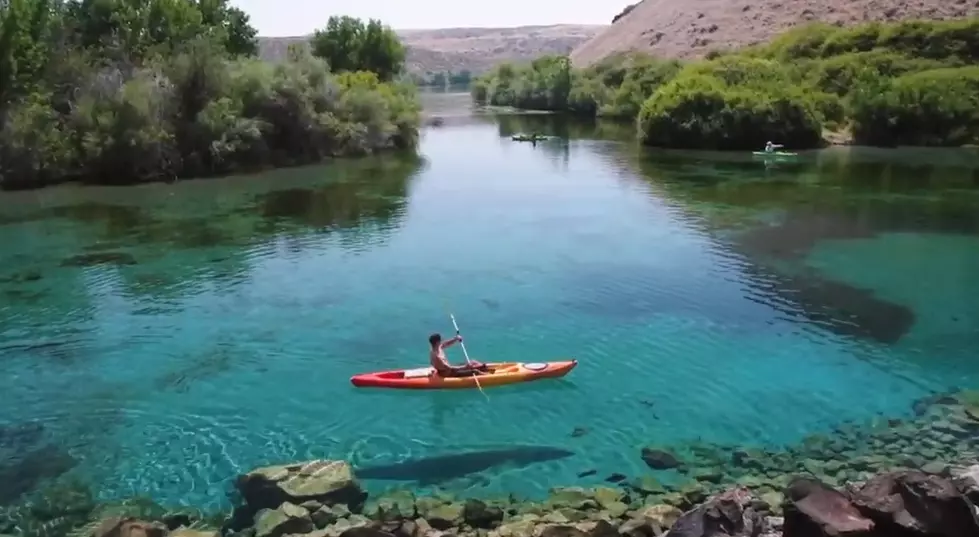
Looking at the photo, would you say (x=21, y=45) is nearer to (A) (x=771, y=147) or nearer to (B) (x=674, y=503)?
(A) (x=771, y=147)

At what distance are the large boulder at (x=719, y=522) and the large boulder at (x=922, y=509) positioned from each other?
1601mm

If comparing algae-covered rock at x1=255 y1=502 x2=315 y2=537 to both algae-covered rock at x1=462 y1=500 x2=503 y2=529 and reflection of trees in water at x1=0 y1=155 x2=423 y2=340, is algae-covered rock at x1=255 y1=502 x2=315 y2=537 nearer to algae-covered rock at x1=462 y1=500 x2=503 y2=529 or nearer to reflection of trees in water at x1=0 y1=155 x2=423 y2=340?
algae-covered rock at x1=462 y1=500 x2=503 y2=529

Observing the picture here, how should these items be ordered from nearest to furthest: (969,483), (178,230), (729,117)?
(969,483), (178,230), (729,117)

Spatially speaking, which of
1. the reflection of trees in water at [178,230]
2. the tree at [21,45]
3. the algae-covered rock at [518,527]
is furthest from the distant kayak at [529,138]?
the algae-covered rock at [518,527]

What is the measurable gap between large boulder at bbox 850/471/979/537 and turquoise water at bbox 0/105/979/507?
553cm

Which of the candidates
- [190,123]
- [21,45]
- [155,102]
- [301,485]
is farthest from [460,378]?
[21,45]

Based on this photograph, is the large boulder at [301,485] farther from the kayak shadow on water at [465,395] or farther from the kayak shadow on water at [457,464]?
the kayak shadow on water at [465,395]

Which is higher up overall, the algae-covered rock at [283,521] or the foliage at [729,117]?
the foliage at [729,117]

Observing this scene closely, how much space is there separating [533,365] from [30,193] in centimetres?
4184

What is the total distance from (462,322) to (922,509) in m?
16.2

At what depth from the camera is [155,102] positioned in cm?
5703

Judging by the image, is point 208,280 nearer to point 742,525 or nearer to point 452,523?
point 452,523

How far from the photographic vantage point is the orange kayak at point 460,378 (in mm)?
21188

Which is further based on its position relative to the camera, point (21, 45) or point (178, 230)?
point (21, 45)
